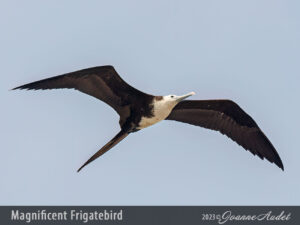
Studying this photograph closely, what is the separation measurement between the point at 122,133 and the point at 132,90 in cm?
57

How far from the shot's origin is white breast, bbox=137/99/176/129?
30.8ft

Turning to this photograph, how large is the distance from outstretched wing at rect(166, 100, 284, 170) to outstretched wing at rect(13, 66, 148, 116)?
875 mm

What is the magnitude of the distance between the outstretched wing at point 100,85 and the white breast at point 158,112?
0.78 ft

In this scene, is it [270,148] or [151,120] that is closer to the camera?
[151,120]

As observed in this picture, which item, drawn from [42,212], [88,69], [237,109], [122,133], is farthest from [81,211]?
[237,109]

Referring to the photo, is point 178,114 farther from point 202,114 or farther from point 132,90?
point 132,90

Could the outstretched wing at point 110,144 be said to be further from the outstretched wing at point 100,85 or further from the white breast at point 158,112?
the outstretched wing at point 100,85

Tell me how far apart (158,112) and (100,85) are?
830 millimetres

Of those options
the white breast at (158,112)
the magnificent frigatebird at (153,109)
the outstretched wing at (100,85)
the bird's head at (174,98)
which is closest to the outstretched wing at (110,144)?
the magnificent frigatebird at (153,109)

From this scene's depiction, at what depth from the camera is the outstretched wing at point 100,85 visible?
361 inches

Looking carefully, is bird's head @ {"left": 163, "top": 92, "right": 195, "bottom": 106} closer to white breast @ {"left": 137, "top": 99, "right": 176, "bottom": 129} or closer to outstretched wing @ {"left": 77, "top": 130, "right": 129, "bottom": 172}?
white breast @ {"left": 137, "top": 99, "right": 176, "bottom": 129}

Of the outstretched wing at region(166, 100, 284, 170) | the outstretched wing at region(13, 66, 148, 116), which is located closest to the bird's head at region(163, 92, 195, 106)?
the outstretched wing at region(13, 66, 148, 116)

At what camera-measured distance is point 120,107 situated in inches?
378

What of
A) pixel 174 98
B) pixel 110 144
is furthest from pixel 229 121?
pixel 110 144
